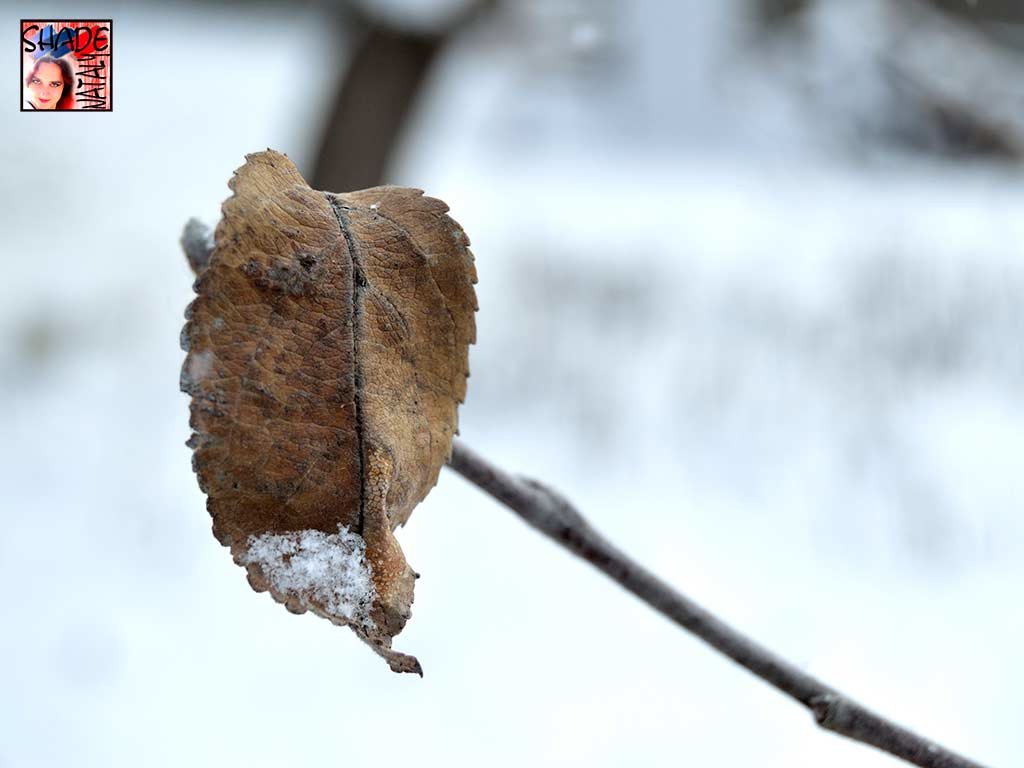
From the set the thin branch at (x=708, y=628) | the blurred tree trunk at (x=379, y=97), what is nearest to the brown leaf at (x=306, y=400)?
the thin branch at (x=708, y=628)

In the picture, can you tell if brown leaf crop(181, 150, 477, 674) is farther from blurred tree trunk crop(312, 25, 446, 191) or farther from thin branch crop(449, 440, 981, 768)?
blurred tree trunk crop(312, 25, 446, 191)

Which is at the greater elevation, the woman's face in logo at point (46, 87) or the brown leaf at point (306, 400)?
the woman's face in logo at point (46, 87)

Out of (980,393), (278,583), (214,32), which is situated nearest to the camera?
(278,583)

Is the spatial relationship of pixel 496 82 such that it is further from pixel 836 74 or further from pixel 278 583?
pixel 278 583

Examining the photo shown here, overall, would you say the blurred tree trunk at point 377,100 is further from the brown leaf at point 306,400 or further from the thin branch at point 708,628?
the brown leaf at point 306,400

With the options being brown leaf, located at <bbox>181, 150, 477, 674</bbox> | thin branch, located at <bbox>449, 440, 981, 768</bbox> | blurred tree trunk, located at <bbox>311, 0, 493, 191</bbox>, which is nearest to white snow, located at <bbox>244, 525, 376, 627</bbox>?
brown leaf, located at <bbox>181, 150, 477, 674</bbox>

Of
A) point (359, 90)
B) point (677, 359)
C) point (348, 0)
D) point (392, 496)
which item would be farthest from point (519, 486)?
point (677, 359)
